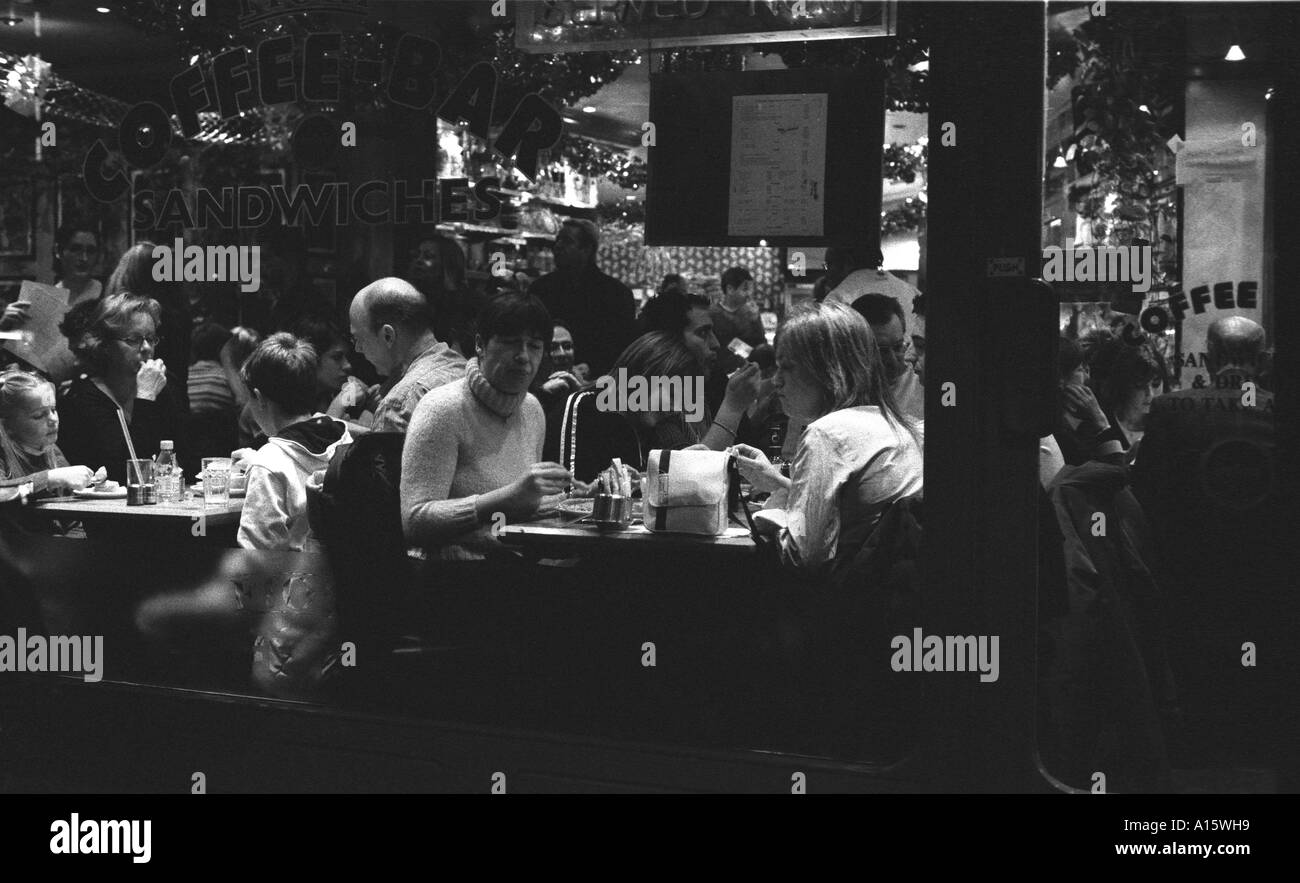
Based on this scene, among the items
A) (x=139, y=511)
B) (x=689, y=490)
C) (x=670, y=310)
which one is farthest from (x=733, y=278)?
(x=139, y=511)

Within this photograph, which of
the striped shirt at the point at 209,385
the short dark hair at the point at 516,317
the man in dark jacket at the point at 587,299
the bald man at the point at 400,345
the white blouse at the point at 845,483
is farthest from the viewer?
the striped shirt at the point at 209,385

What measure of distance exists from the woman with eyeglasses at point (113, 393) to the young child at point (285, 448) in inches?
10.6

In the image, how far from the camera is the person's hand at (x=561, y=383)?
3.79m

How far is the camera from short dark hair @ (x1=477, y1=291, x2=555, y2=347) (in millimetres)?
3787

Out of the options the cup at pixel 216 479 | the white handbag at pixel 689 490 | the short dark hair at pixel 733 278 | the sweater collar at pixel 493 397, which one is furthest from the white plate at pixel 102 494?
the short dark hair at pixel 733 278

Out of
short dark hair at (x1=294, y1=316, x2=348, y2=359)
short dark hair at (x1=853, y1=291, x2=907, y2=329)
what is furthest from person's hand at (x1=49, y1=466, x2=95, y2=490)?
short dark hair at (x1=853, y1=291, x2=907, y2=329)

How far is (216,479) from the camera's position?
4.15 m

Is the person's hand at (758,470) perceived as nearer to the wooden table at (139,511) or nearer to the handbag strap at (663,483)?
the handbag strap at (663,483)

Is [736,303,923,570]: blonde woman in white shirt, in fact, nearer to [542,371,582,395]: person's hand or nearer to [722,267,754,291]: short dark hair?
[722,267,754,291]: short dark hair

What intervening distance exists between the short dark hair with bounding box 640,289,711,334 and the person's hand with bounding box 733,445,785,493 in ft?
1.08

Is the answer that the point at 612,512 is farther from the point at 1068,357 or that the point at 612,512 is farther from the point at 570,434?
the point at 1068,357

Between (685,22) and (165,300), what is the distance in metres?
1.54

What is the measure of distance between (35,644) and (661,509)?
1834 millimetres
